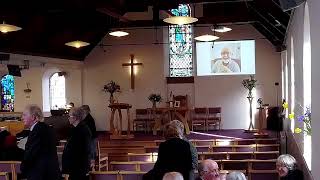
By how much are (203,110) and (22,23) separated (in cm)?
709

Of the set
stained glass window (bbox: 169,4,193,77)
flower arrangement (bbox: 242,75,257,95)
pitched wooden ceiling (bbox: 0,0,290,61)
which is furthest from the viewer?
stained glass window (bbox: 169,4,193,77)

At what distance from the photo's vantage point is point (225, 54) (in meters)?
16.8

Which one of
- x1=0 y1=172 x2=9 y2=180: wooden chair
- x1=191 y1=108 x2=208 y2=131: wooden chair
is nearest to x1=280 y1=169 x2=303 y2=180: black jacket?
x1=0 y1=172 x2=9 y2=180: wooden chair

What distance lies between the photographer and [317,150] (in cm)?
422

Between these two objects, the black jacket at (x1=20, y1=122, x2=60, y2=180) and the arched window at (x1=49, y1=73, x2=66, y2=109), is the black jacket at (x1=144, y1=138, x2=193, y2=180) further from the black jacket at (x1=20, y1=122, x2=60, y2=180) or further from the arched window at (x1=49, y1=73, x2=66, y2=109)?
the arched window at (x1=49, y1=73, x2=66, y2=109)

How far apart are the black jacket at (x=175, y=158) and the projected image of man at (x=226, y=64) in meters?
12.4

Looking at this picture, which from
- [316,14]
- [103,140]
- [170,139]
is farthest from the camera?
[103,140]

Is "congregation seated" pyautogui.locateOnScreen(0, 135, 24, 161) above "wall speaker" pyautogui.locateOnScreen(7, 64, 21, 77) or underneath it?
underneath

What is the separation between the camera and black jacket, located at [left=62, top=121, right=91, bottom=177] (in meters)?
5.82

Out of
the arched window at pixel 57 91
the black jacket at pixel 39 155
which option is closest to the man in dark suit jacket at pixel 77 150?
the black jacket at pixel 39 155

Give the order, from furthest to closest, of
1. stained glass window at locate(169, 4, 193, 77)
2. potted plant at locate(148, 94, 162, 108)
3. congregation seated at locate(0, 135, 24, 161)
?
stained glass window at locate(169, 4, 193, 77), potted plant at locate(148, 94, 162, 108), congregation seated at locate(0, 135, 24, 161)

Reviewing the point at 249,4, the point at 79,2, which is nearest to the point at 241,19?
the point at 249,4

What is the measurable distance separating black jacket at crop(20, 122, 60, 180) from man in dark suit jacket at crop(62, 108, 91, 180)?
0.65m

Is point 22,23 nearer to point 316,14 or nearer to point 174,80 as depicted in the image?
point 174,80
